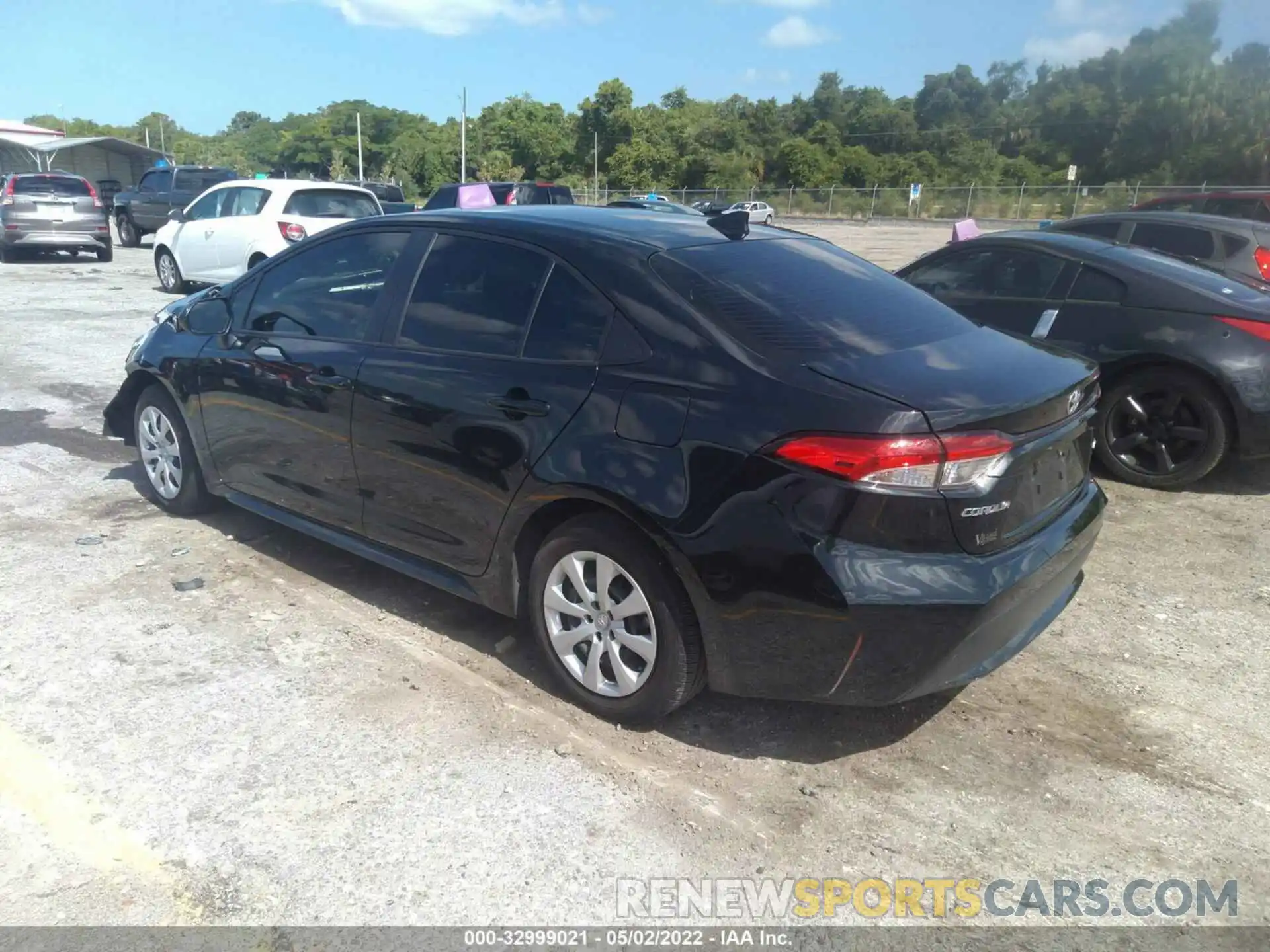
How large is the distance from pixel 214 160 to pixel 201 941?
12118 cm

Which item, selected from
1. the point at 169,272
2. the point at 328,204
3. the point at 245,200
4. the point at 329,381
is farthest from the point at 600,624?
the point at 169,272

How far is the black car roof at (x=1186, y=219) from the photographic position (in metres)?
8.48

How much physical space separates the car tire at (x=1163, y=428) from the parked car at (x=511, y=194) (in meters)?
15.0

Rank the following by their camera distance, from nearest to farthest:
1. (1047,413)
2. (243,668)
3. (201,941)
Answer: (201,941) < (1047,413) < (243,668)

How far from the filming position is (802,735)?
11.4ft

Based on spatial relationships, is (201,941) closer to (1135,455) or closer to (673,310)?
(673,310)

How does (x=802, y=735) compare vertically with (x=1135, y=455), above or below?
below

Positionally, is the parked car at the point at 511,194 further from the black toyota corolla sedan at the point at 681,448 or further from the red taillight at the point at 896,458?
the red taillight at the point at 896,458

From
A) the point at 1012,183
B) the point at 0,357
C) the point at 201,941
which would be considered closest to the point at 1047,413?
the point at 201,941

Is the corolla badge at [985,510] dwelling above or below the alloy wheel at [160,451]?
above

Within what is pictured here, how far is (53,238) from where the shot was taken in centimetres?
1936

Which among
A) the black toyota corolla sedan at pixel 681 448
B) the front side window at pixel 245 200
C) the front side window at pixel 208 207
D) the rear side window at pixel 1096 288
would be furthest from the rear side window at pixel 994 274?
the front side window at pixel 208 207

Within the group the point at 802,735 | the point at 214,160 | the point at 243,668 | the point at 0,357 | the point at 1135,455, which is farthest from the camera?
the point at 214,160

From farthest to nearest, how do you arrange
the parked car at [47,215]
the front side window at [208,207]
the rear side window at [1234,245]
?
1. the parked car at [47,215]
2. the front side window at [208,207]
3. the rear side window at [1234,245]
